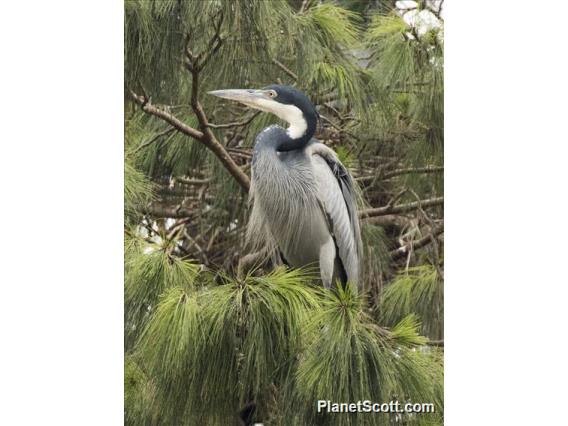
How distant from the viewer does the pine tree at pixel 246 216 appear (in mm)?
1792

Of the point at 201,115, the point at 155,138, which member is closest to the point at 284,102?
the point at 201,115

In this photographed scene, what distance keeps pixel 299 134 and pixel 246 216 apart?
0.78 ft

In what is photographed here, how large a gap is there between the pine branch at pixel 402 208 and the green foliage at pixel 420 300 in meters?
0.14

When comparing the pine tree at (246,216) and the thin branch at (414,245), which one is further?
the thin branch at (414,245)

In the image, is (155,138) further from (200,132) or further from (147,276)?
(147,276)

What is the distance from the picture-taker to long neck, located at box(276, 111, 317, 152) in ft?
6.86

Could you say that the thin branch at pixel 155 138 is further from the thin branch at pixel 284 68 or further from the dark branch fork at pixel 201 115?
the thin branch at pixel 284 68

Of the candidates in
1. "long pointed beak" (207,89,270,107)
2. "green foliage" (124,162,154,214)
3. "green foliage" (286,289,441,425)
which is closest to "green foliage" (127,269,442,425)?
"green foliage" (286,289,441,425)

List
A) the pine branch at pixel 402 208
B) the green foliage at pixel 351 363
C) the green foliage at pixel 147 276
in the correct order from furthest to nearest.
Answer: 1. the pine branch at pixel 402 208
2. the green foliage at pixel 147 276
3. the green foliage at pixel 351 363

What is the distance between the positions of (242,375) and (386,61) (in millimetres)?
827

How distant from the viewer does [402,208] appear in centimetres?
211

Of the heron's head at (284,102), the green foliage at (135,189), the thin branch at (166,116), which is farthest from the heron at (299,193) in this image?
the green foliage at (135,189)

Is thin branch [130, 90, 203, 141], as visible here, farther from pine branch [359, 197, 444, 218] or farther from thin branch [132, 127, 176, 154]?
pine branch [359, 197, 444, 218]

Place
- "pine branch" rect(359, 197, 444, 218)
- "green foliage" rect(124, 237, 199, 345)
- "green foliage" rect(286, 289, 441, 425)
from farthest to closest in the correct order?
1. "pine branch" rect(359, 197, 444, 218)
2. "green foliage" rect(124, 237, 199, 345)
3. "green foliage" rect(286, 289, 441, 425)
